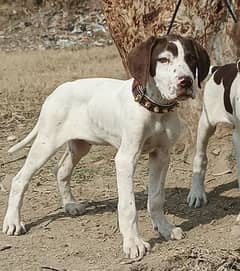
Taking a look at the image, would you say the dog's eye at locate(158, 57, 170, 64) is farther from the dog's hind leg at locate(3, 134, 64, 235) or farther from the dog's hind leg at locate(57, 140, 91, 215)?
the dog's hind leg at locate(57, 140, 91, 215)

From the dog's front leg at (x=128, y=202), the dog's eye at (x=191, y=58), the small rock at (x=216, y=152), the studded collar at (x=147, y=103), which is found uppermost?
the dog's eye at (x=191, y=58)

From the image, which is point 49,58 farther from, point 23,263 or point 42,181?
point 23,263

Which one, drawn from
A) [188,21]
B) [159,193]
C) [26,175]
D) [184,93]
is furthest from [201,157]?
[184,93]

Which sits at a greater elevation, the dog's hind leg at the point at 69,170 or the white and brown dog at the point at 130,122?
the white and brown dog at the point at 130,122

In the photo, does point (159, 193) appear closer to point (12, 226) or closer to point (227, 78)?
point (12, 226)

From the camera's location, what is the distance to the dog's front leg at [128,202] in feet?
19.3

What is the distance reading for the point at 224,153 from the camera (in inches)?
340

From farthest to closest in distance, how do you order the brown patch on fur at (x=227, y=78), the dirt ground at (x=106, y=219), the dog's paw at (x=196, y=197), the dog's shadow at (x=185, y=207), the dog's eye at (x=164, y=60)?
the dog's paw at (x=196, y=197) → the brown patch on fur at (x=227, y=78) → the dog's shadow at (x=185, y=207) → the dirt ground at (x=106, y=219) → the dog's eye at (x=164, y=60)

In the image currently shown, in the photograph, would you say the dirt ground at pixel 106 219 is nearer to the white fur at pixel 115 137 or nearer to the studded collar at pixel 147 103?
the white fur at pixel 115 137

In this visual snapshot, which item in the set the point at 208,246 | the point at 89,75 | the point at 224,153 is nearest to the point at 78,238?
the point at 208,246

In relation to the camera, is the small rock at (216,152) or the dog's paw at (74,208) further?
the small rock at (216,152)

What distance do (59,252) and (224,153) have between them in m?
3.07

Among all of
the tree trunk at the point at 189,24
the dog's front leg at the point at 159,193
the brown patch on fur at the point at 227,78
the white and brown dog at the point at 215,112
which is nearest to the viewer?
the dog's front leg at the point at 159,193

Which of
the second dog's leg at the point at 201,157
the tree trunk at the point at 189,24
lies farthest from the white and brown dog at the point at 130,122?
the tree trunk at the point at 189,24
